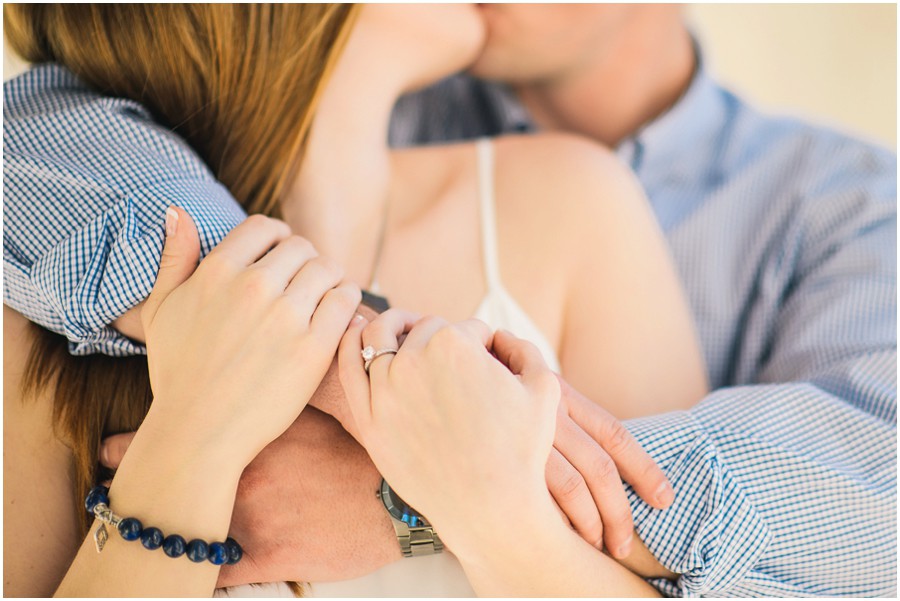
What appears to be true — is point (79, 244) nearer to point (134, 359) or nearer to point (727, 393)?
point (134, 359)

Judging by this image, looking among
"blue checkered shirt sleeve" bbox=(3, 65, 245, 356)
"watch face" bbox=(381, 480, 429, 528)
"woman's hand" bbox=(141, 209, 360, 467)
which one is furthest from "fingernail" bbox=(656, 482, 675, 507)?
"blue checkered shirt sleeve" bbox=(3, 65, 245, 356)

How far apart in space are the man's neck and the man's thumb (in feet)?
3.67

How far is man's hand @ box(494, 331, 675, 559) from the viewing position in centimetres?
83

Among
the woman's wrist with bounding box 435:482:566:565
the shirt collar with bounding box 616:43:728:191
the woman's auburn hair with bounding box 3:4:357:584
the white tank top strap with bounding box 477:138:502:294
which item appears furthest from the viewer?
the shirt collar with bounding box 616:43:728:191

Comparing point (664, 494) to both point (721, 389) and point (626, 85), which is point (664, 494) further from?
point (626, 85)

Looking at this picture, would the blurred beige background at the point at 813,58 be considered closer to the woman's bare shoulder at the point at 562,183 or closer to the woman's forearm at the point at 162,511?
the woman's bare shoulder at the point at 562,183

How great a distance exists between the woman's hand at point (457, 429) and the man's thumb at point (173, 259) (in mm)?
222

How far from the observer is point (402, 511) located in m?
0.88

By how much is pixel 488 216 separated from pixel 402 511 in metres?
0.54

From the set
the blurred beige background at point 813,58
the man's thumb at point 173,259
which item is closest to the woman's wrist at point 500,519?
the man's thumb at point 173,259

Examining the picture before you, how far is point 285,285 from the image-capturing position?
0.85 m

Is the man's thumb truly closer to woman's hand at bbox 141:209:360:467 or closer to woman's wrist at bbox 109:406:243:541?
woman's hand at bbox 141:209:360:467

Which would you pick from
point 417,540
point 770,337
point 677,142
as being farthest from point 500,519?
point 677,142

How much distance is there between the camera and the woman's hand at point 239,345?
810mm
